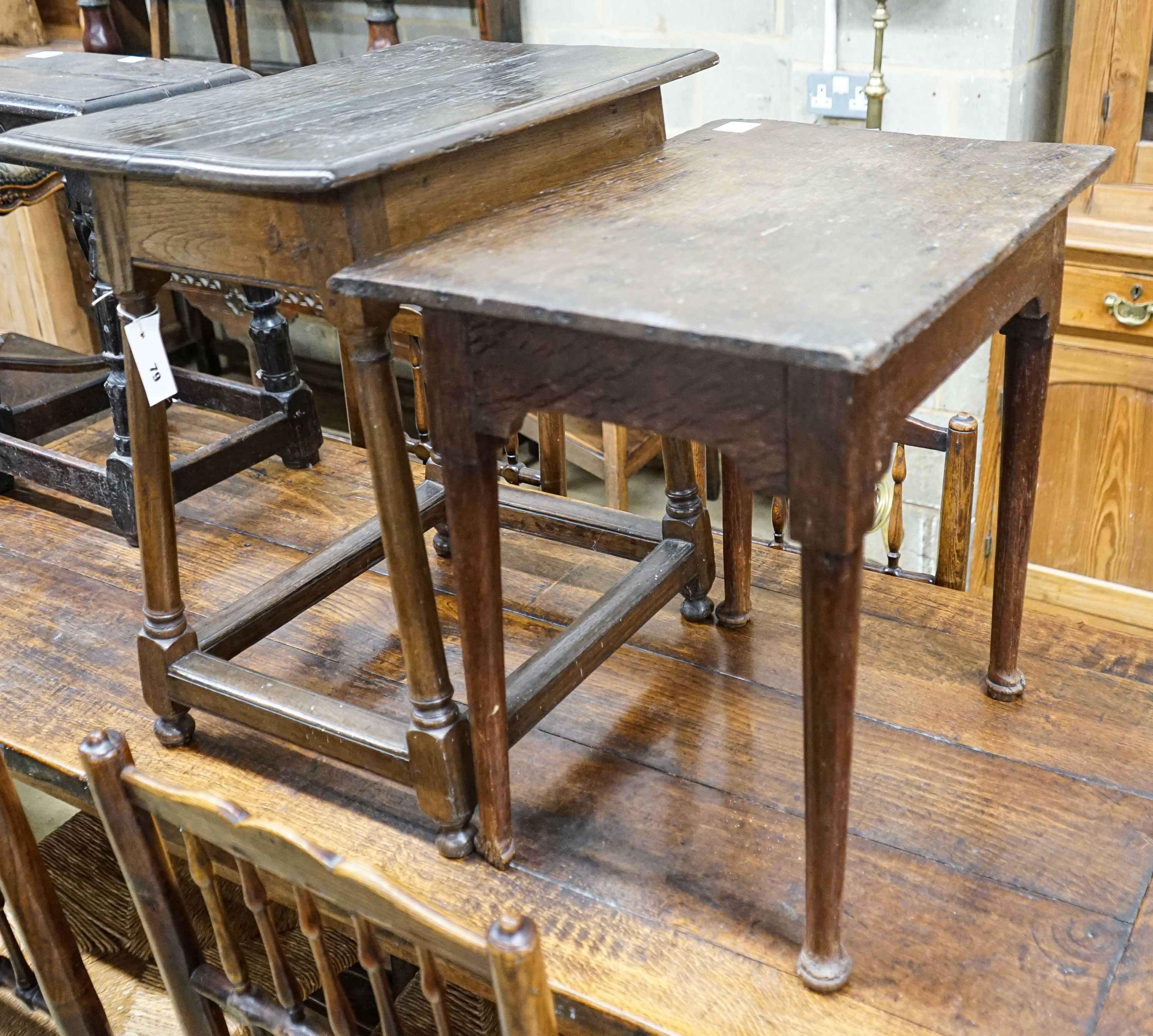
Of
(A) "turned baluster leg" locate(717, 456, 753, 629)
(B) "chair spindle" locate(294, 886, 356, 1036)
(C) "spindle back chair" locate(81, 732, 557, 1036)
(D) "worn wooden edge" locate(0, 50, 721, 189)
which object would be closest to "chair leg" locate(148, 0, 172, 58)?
(D) "worn wooden edge" locate(0, 50, 721, 189)

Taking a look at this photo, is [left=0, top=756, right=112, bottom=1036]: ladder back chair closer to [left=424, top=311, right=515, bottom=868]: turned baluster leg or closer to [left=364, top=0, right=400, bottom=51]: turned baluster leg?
[left=424, top=311, right=515, bottom=868]: turned baluster leg

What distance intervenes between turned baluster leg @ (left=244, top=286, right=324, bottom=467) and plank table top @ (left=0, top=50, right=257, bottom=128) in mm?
333

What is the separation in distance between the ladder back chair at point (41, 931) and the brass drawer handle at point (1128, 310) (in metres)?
1.85

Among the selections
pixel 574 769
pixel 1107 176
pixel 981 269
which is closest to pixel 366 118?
pixel 981 269

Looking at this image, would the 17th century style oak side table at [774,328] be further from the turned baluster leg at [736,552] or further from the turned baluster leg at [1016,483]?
the turned baluster leg at [736,552]

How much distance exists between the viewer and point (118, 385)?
1.81 meters

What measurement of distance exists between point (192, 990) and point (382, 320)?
0.57 m

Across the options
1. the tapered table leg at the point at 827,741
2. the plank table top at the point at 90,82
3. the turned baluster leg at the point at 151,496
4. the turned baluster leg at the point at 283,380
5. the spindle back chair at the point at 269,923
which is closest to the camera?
the spindle back chair at the point at 269,923

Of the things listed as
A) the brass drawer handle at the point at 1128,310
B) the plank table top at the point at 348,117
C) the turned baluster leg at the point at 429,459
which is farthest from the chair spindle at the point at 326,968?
the brass drawer handle at the point at 1128,310

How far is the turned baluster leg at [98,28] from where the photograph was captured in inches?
118

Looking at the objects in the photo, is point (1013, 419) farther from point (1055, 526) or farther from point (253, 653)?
point (1055, 526)

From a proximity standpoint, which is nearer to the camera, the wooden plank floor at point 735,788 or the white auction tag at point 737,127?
the wooden plank floor at point 735,788

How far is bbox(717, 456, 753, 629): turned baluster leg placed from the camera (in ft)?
4.85

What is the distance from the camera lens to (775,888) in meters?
1.17
